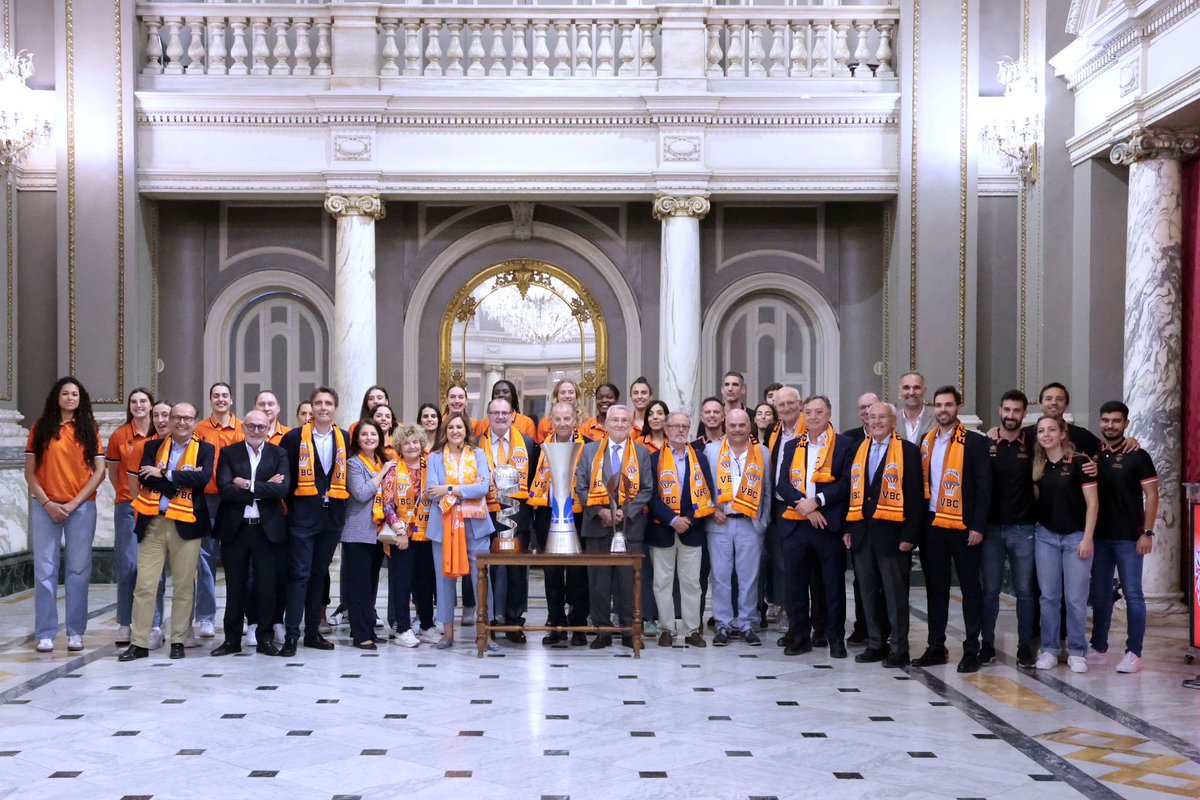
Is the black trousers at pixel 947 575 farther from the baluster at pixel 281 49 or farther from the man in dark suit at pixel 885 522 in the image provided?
the baluster at pixel 281 49

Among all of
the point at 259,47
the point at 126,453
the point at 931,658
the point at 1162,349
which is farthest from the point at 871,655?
the point at 259,47

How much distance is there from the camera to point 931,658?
24.4 feet

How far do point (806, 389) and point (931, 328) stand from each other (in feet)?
5.97

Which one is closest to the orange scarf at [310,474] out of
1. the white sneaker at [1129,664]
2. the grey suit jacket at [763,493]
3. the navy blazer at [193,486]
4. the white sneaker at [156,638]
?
the navy blazer at [193,486]

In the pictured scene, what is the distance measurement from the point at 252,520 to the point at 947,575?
4205 mm

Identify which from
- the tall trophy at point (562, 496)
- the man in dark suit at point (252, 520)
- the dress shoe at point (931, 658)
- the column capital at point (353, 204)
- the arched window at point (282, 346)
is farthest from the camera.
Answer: the arched window at point (282, 346)

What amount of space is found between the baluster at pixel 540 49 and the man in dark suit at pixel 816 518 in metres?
5.56

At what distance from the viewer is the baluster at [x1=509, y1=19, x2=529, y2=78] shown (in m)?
12.0

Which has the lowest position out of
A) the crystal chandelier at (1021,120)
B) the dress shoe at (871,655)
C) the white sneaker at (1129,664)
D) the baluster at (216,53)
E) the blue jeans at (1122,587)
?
the dress shoe at (871,655)

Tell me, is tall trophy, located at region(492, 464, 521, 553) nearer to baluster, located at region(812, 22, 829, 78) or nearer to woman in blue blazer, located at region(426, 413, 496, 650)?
woman in blue blazer, located at region(426, 413, 496, 650)

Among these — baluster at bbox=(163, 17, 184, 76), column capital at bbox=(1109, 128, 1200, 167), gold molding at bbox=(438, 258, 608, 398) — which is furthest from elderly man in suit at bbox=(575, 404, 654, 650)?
baluster at bbox=(163, 17, 184, 76)

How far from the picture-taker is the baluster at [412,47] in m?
11.9

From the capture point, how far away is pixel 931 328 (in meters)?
11.8

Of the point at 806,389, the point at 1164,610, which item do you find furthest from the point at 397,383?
the point at 1164,610
